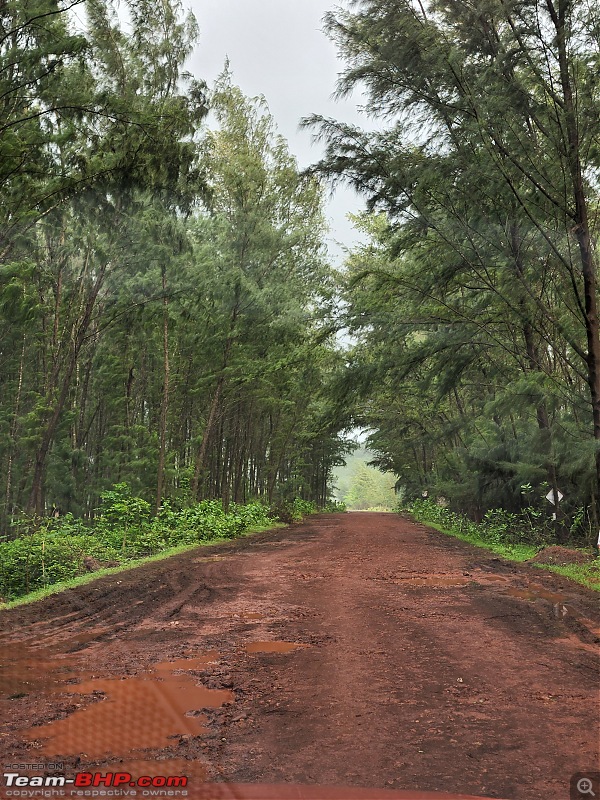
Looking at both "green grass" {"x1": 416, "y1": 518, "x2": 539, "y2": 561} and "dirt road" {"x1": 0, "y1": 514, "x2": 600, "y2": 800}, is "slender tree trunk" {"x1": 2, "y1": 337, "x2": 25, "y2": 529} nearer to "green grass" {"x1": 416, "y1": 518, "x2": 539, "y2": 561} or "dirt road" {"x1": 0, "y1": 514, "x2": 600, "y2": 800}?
"dirt road" {"x1": 0, "y1": 514, "x2": 600, "y2": 800}

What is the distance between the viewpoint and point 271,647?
5863mm

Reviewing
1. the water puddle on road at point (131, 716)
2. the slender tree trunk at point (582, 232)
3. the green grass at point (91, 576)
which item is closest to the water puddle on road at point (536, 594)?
the slender tree trunk at point (582, 232)

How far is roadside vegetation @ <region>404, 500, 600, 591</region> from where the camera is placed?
10.6 metres

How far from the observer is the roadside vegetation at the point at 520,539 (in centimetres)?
1058

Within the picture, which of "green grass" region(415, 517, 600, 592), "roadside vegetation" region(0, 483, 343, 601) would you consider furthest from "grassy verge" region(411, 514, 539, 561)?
"roadside vegetation" region(0, 483, 343, 601)

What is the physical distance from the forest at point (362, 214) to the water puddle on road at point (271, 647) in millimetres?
6428

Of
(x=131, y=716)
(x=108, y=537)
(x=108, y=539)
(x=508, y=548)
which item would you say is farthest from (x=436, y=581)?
(x=108, y=537)

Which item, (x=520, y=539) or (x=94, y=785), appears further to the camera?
(x=520, y=539)

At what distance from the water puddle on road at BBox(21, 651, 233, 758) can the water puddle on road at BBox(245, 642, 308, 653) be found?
924mm

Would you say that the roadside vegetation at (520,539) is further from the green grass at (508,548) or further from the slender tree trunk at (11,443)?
the slender tree trunk at (11,443)

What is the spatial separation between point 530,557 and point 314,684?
10.4 metres

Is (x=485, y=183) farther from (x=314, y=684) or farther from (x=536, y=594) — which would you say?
(x=314, y=684)

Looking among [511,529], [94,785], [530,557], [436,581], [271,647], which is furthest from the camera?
[511,529]

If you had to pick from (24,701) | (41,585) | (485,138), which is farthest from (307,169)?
(24,701)
